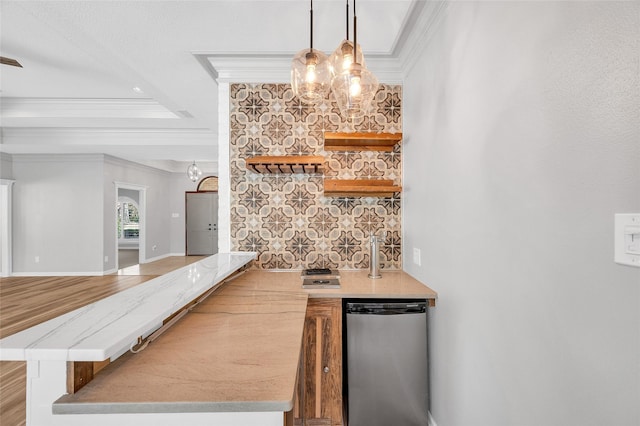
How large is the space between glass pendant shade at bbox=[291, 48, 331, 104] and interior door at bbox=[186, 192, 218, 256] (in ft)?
26.7

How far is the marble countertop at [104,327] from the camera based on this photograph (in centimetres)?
80

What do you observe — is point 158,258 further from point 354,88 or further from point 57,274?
point 354,88

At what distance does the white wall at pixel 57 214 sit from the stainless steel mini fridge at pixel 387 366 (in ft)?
21.9

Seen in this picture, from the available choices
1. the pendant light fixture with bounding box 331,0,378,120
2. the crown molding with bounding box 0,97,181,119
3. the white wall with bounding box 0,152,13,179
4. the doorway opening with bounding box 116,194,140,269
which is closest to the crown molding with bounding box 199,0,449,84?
the pendant light fixture with bounding box 331,0,378,120

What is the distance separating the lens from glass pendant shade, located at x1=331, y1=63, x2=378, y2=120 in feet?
4.30

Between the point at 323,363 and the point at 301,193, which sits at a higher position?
the point at 301,193

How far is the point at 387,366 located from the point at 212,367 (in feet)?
4.23

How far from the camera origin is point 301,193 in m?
2.71

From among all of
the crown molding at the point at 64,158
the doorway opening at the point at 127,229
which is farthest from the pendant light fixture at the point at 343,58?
the doorway opening at the point at 127,229

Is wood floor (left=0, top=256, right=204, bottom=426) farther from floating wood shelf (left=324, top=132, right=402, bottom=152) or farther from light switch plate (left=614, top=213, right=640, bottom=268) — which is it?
light switch plate (left=614, top=213, right=640, bottom=268)

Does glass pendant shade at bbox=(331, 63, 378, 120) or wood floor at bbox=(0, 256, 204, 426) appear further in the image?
wood floor at bbox=(0, 256, 204, 426)

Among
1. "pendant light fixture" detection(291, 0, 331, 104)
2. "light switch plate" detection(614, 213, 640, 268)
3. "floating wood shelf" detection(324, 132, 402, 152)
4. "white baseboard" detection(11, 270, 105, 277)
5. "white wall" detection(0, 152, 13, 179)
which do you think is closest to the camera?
"light switch plate" detection(614, 213, 640, 268)

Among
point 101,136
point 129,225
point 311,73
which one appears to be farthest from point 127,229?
point 311,73

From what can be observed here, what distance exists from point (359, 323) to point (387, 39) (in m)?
2.08
